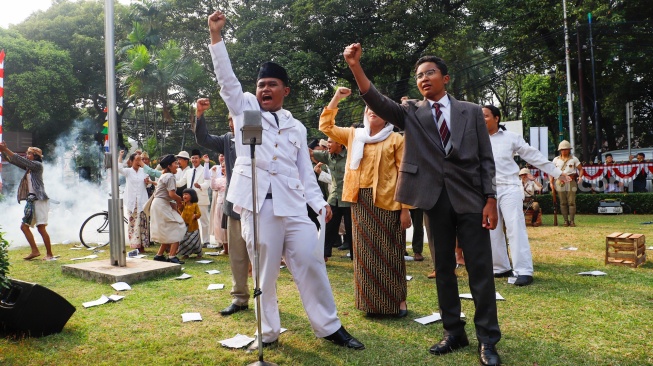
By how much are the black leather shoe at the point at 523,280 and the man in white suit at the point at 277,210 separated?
9.44ft

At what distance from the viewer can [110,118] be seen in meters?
6.88

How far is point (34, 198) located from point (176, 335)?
18.3 ft

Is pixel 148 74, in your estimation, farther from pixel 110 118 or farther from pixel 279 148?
pixel 279 148

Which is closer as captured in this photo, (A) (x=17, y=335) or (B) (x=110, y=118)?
(A) (x=17, y=335)

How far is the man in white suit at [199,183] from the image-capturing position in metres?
9.90

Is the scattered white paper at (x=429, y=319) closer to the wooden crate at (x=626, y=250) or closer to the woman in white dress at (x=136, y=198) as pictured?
the wooden crate at (x=626, y=250)

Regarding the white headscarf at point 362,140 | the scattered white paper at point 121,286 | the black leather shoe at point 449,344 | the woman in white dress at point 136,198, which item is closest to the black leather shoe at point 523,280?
the black leather shoe at point 449,344

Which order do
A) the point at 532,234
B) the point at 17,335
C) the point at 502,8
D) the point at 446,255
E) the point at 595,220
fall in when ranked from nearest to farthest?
the point at 446,255 < the point at 17,335 < the point at 532,234 < the point at 595,220 < the point at 502,8

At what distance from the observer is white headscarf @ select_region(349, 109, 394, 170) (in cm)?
470

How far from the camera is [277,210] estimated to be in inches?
139

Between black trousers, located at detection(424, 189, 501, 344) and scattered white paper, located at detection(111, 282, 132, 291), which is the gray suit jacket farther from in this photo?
scattered white paper, located at detection(111, 282, 132, 291)

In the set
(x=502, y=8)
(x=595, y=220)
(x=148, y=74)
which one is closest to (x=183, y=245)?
(x=595, y=220)

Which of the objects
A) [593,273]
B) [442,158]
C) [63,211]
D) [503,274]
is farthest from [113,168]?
[63,211]

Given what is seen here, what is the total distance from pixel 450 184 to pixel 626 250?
4.71m
